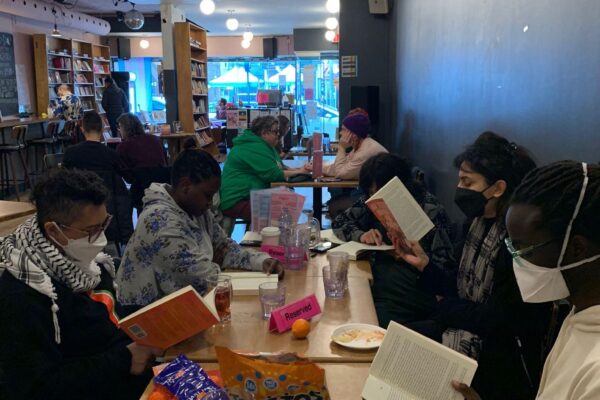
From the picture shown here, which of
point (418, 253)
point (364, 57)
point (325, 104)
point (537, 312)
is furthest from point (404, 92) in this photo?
point (325, 104)

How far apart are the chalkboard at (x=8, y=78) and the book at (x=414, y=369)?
1054 cm

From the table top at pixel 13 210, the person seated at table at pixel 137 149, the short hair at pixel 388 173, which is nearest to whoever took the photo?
the short hair at pixel 388 173

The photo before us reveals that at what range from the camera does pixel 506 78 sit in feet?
9.29

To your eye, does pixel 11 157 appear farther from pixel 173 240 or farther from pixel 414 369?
pixel 414 369

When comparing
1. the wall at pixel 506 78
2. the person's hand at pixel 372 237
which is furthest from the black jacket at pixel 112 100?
the person's hand at pixel 372 237

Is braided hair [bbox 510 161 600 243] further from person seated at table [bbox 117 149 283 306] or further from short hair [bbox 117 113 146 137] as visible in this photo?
short hair [bbox 117 113 146 137]

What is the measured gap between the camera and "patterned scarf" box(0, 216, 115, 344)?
1584 millimetres

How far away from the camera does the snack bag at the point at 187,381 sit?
1.42 meters

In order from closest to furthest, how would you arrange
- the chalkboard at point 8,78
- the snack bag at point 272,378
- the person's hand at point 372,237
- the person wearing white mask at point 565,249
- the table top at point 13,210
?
1. the person wearing white mask at point 565,249
2. the snack bag at point 272,378
3. the person's hand at point 372,237
4. the table top at point 13,210
5. the chalkboard at point 8,78

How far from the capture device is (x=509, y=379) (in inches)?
79.7

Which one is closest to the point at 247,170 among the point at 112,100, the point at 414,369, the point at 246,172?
the point at 246,172

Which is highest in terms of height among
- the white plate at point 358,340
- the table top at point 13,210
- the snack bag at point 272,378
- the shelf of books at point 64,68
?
the shelf of books at point 64,68

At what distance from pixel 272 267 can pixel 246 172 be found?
2.56m

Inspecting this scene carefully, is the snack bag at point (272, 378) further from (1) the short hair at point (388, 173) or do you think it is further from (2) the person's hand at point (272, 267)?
(1) the short hair at point (388, 173)
